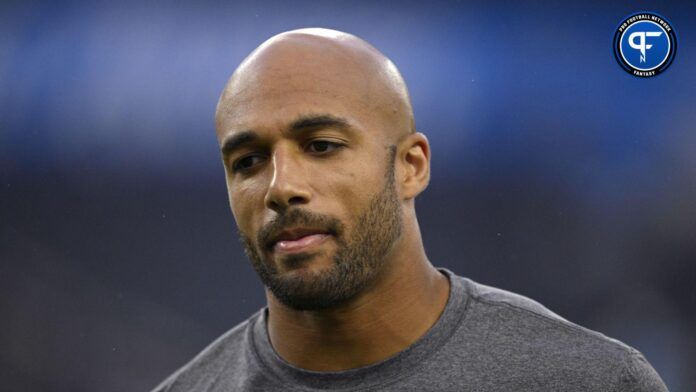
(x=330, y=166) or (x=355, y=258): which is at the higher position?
(x=330, y=166)

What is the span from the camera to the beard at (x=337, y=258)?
1.98 meters

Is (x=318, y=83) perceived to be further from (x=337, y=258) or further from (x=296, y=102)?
(x=337, y=258)

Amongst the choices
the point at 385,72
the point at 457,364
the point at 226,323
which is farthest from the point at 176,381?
the point at 226,323

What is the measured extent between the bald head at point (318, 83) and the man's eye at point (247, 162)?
0.08 meters

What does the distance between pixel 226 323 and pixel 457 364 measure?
6.29ft

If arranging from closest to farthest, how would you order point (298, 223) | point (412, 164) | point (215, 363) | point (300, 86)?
point (298, 223) → point (300, 86) → point (412, 164) → point (215, 363)

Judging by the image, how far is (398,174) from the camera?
2.17m

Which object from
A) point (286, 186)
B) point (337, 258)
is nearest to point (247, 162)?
point (286, 186)

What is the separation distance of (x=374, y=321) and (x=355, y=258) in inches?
7.2

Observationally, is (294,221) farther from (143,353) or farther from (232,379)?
(143,353)

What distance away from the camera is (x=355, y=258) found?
6.63 feet

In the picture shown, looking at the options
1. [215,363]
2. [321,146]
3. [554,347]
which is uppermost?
[321,146]

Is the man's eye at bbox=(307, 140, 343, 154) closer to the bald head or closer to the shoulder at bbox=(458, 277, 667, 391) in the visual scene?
the bald head

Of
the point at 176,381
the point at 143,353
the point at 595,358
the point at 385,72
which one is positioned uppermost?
the point at 385,72
